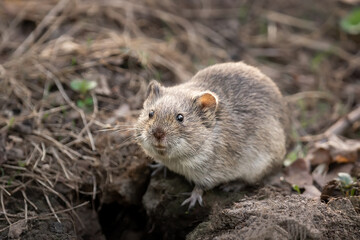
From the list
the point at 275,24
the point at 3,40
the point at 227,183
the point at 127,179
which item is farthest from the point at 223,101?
the point at 275,24

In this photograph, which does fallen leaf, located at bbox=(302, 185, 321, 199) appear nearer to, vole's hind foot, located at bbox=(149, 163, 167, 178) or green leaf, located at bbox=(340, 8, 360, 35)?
vole's hind foot, located at bbox=(149, 163, 167, 178)

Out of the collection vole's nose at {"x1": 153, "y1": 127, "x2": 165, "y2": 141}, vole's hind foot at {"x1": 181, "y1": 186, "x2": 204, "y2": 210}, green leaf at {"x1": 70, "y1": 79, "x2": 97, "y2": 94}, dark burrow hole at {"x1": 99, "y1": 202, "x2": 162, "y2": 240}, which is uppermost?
vole's nose at {"x1": 153, "y1": 127, "x2": 165, "y2": 141}

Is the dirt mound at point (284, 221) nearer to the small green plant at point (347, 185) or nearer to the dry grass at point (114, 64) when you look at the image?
the small green plant at point (347, 185)

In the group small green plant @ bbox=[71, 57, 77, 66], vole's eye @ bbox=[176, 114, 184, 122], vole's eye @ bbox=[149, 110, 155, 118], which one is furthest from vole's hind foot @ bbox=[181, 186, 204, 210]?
small green plant @ bbox=[71, 57, 77, 66]

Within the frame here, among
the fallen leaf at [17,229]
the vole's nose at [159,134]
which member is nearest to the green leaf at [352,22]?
the vole's nose at [159,134]

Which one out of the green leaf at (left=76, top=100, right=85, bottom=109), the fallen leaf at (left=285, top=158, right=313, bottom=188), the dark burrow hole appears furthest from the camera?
the green leaf at (left=76, top=100, right=85, bottom=109)

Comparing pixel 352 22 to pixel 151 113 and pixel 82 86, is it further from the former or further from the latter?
pixel 151 113

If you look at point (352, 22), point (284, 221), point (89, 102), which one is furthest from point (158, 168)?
point (352, 22)
